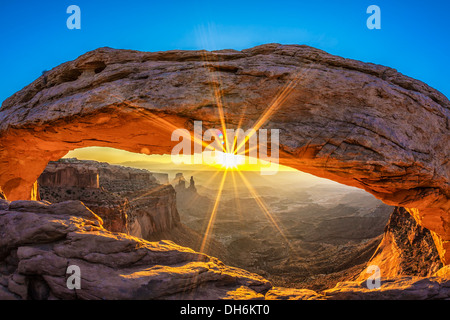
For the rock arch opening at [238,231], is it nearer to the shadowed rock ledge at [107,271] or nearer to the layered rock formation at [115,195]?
the layered rock formation at [115,195]

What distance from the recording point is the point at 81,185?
19.6 meters

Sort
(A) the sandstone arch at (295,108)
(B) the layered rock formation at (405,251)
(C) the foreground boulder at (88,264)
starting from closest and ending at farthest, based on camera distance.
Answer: (C) the foreground boulder at (88,264) → (A) the sandstone arch at (295,108) → (B) the layered rock formation at (405,251)

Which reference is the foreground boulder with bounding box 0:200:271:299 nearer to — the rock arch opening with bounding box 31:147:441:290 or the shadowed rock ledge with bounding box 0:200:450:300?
the shadowed rock ledge with bounding box 0:200:450:300

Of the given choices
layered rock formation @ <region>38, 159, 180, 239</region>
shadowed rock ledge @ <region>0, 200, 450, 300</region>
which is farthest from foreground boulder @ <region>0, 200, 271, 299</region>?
layered rock formation @ <region>38, 159, 180, 239</region>

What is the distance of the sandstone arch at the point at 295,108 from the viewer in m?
6.96

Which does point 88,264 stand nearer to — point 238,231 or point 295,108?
point 295,108

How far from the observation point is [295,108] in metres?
7.47

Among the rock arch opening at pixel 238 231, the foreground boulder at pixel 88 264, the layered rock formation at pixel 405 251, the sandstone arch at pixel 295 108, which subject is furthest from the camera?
the rock arch opening at pixel 238 231

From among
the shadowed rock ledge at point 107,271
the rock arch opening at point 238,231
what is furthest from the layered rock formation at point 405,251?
the shadowed rock ledge at point 107,271

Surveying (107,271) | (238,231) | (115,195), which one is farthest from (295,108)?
(238,231)

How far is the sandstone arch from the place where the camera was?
6965mm

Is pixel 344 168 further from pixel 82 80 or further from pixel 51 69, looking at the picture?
pixel 51 69

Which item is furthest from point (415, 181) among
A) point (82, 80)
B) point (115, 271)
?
point (82, 80)

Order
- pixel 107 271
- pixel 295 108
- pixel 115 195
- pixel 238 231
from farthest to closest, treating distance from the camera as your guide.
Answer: pixel 238 231 → pixel 115 195 → pixel 295 108 → pixel 107 271
